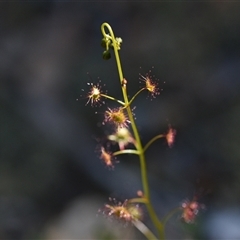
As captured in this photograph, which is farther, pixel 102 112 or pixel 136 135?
pixel 102 112

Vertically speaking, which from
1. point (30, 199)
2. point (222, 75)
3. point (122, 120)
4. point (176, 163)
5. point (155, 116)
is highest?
point (222, 75)

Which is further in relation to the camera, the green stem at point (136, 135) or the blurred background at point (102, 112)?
the blurred background at point (102, 112)

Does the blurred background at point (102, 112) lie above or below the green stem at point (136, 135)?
above

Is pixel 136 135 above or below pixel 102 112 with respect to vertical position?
below

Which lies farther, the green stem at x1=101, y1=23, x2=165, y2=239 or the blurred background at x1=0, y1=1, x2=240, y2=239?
the blurred background at x1=0, y1=1, x2=240, y2=239

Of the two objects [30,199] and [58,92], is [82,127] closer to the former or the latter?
[58,92]

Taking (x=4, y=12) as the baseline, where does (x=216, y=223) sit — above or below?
below

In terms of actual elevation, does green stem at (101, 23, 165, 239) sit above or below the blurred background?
below

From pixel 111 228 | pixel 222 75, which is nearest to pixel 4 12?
pixel 222 75
